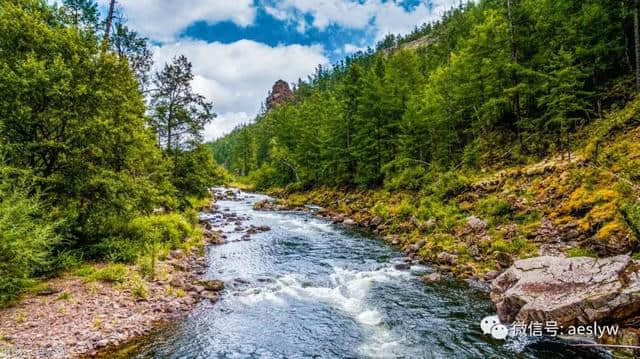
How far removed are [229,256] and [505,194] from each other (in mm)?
16084

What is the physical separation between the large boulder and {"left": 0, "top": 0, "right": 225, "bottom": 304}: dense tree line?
13474 millimetres

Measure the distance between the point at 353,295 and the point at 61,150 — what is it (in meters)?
12.2

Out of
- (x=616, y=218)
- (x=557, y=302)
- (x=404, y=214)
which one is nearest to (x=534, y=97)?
(x=404, y=214)

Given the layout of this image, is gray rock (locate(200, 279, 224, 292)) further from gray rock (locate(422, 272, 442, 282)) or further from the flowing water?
gray rock (locate(422, 272, 442, 282))

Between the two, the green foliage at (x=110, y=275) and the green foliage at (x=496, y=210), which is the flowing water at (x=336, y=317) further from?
the green foliage at (x=496, y=210)

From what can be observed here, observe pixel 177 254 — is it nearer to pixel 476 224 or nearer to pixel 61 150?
pixel 61 150

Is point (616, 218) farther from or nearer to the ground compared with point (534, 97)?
nearer to the ground

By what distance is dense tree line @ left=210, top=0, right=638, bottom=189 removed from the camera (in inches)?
864

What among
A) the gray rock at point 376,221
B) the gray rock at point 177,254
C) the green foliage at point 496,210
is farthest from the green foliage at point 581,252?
the gray rock at point 177,254

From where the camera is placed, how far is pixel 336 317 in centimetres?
1119

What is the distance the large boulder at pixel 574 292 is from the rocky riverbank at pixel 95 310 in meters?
10.2

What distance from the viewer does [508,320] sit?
31.8 feet

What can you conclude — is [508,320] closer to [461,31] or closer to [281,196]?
[281,196]

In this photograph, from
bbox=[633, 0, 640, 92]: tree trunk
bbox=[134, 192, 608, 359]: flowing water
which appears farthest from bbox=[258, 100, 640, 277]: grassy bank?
bbox=[134, 192, 608, 359]: flowing water
